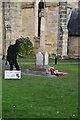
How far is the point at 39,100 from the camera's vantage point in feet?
30.9

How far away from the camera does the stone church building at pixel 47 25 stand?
1204 inches

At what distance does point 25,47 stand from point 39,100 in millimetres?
21658

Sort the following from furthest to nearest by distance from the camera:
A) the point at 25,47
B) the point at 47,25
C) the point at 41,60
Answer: the point at 47,25
the point at 25,47
the point at 41,60

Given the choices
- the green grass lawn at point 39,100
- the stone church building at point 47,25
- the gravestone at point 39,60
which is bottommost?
the green grass lawn at point 39,100

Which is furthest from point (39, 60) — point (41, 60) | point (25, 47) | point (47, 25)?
point (47, 25)

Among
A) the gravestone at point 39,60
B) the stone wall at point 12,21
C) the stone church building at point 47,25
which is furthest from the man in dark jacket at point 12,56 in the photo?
the stone wall at point 12,21

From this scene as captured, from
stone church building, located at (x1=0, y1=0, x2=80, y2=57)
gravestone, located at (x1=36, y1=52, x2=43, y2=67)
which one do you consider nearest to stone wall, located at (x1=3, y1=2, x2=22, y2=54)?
stone church building, located at (x1=0, y1=0, x2=80, y2=57)

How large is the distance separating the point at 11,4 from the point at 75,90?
22.6 meters

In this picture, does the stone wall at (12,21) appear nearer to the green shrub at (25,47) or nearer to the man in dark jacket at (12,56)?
the green shrub at (25,47)

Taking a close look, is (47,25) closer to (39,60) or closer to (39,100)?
(39,60)

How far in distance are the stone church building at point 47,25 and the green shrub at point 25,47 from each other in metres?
1.20

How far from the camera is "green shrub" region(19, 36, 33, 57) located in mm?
30692

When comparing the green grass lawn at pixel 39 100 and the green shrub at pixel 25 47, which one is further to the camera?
the green shrub at pixel 25 47

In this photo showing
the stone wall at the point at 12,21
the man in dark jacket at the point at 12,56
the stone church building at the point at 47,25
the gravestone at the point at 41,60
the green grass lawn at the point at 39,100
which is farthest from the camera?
the stone wall at the point at 12,21
